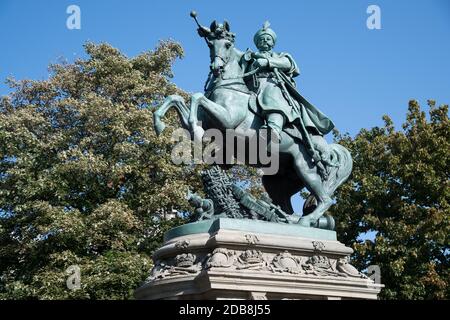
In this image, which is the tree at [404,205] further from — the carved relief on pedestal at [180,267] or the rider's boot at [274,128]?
the carved relief on pedestal at [180,267]

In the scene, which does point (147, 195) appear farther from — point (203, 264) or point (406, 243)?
point (203, 264)

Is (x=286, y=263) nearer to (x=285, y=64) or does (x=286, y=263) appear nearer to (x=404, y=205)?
(x=285, y=64)

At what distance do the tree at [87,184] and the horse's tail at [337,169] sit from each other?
10484mm

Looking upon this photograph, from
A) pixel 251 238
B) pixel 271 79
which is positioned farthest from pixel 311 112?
pixel 251 238

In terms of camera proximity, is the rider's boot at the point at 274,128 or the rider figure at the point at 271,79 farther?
the rider figure at the point at 271,79

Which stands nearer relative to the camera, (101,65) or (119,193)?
(119,193)

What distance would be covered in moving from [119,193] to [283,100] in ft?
44.9

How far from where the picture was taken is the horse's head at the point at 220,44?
1322 centimetres

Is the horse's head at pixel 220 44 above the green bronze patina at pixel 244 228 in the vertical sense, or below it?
above

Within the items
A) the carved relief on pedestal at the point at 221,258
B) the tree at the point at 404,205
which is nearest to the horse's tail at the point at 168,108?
the carved relief on pedestal at the point at 221,258

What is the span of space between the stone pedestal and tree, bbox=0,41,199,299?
35.7ft
